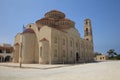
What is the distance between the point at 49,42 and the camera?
32250mm

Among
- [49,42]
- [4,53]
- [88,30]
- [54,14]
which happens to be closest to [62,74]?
[49,42]

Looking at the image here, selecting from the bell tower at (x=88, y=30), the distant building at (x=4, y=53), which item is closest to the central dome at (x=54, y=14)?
the bell tower at (x=88, y=30)

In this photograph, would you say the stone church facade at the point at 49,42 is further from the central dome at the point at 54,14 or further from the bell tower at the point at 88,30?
the bell tower at the point at 88,30

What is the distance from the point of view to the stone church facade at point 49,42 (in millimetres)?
32094

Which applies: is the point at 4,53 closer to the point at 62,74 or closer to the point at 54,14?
the point at 54,14

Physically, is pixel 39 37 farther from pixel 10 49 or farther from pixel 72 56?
pixel 10 49

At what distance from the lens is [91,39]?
2228 inches

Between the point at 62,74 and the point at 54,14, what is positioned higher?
the point at 54,14

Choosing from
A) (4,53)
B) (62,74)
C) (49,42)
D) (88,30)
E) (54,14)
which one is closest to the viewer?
(62,74)

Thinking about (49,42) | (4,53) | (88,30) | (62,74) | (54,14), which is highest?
(54,14)

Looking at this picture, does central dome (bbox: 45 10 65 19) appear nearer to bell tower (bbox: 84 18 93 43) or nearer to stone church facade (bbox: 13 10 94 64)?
stone church facade (bbox: 13 10 94 64)

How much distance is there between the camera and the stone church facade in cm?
3209

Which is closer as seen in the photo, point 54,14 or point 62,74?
point 62,74

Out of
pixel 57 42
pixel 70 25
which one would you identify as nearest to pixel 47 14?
pixel 70 25
